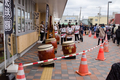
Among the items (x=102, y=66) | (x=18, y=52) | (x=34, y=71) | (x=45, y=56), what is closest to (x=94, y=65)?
(x=102, y=66)

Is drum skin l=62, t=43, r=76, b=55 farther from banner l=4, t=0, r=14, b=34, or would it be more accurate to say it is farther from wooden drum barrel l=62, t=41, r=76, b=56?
banner l=4, t=0, r=14, b=34

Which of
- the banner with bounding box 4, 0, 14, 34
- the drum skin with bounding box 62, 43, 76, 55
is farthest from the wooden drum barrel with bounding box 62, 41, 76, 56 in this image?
the banner with bounding box 4, 0, 14, 34

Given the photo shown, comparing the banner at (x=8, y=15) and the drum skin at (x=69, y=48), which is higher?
the banner at (x=8, y=15)

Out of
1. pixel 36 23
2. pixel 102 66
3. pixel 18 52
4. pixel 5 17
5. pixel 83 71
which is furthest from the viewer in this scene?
pixel 36 23

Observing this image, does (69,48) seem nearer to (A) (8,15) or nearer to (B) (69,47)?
(B) (69,47)

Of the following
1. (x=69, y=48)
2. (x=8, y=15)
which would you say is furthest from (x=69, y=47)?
(x=8, y=15)

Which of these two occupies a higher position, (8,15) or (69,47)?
(8,15)

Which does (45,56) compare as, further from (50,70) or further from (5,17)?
(5,17)

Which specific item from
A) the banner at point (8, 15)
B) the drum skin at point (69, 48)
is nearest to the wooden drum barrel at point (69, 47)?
the drum skin at point (69, 48)

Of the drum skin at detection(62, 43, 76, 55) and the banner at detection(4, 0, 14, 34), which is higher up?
the banner at detection(4, 0, 14, 34)

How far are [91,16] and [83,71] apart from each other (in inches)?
2618

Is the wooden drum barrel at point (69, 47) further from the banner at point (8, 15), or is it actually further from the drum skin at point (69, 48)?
the banner at point (8, 15)

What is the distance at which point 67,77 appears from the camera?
436 centimetres

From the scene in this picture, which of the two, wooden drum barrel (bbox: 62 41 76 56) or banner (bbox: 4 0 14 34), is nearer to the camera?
banner (bbox: 4 0 14 34)
